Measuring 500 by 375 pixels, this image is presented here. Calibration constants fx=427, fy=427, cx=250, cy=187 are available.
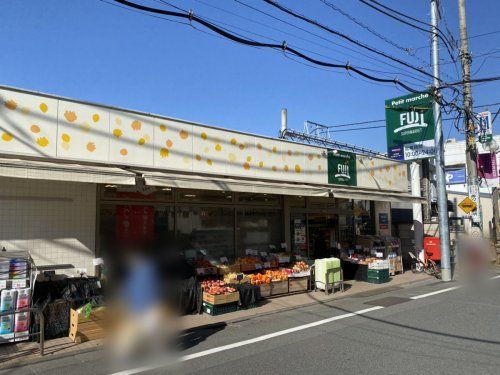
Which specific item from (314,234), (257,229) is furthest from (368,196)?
(257,229)

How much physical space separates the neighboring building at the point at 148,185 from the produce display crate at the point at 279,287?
1.87 m

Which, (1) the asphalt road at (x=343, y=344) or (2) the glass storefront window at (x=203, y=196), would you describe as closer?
(1) the asphalt road at (x=343, y=344)

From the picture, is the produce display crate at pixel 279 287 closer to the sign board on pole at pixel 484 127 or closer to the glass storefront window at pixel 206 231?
the glass storefront window at pixel 206 231

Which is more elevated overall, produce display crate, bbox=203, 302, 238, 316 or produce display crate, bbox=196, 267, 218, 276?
produce display crate, bbox=196, 267, 218, 276

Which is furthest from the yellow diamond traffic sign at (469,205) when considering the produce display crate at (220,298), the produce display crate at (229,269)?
the produce display crate at (220,298)

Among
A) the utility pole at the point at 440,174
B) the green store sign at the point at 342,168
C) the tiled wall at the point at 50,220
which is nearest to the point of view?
the tiled wall at the point at 50,220

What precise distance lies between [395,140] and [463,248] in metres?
4.99

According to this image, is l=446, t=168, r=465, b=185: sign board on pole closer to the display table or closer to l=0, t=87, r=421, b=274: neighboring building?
l=0, t=87, r=421, b=274: neighboring building

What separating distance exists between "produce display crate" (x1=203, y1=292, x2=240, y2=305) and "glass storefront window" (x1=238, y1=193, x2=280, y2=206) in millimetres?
3973

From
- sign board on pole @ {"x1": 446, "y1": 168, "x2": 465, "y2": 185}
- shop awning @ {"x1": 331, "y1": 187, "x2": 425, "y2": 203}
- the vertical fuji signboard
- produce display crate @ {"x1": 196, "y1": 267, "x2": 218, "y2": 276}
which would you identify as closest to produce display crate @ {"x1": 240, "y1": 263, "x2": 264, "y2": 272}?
produce display crate @ {"x1": 196, "y1": 267, "x2": 218, "y2": 276}

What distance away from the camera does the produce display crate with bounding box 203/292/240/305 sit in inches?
374

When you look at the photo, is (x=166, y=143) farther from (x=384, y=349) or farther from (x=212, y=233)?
(x=384, y=349)

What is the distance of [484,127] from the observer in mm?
19859

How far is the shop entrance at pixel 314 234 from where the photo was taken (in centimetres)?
1490
